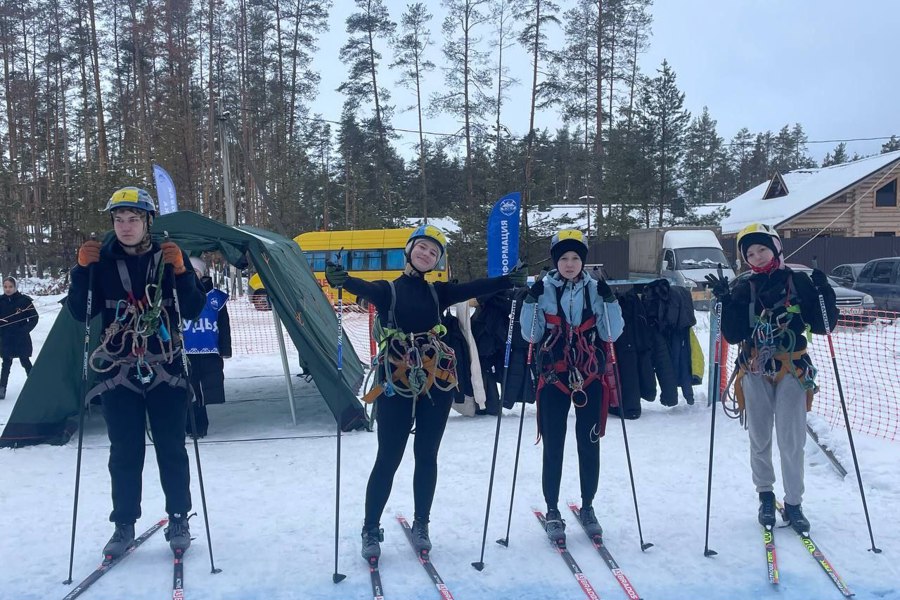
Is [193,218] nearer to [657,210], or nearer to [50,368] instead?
[50,368]

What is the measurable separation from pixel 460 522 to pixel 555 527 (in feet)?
2.36

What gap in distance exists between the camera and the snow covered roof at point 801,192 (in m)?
25.4

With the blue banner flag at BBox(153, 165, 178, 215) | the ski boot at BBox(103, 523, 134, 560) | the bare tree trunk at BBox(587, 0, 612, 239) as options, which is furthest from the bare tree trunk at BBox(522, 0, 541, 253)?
the ski boot at BBox(103, 523, 134, 560)

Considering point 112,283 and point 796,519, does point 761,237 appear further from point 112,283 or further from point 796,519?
point 112,283

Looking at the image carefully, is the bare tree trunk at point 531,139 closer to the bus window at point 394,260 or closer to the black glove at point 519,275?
the bus window at point 394,260

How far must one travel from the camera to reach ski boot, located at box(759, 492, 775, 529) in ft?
13.0

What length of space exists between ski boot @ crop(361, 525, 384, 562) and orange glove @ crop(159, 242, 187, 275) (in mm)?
1808

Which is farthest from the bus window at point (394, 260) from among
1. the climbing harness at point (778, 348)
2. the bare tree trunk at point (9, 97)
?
the bare tree trunk at point (9, 97)

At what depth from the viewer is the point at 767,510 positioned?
400cm

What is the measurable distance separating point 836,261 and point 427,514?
2494cm

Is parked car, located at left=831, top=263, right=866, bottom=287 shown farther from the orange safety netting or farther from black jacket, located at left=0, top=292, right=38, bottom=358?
black jacket, located at left=0, top=292, right=38, bottom=358

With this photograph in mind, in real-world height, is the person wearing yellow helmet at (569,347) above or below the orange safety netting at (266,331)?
above

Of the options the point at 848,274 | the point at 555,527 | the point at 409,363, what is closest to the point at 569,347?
the point at 409,363

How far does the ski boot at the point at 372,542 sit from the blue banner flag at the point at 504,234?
1064 cm
